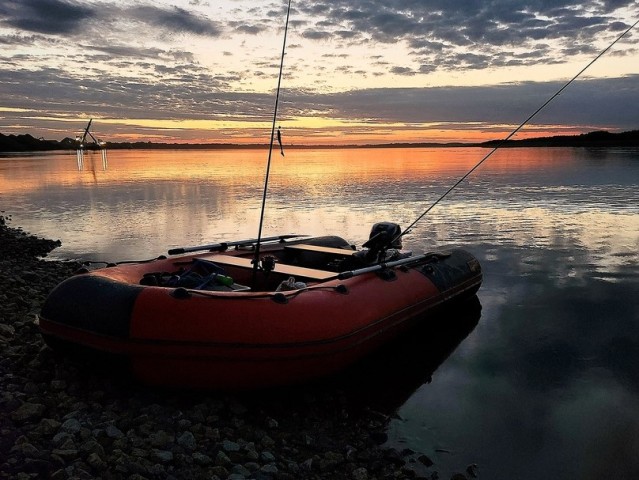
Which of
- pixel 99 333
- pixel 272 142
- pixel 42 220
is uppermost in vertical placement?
pixel 272 142

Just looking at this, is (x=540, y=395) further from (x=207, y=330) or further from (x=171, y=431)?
(x=171, y=431)

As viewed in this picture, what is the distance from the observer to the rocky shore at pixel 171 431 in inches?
147

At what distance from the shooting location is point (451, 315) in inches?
336

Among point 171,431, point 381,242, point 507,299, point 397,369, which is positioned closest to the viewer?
point 171,431

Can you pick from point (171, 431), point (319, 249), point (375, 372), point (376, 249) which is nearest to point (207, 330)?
point (171, 431)

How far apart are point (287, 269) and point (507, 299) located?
4779 millimetres

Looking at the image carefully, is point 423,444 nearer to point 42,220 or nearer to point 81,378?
point 81,378

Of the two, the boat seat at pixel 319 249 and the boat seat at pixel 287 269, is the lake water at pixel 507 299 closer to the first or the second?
the boat seat at pixel 287 269

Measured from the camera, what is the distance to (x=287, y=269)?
6648 millimetres

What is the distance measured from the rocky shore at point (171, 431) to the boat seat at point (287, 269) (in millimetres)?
1318

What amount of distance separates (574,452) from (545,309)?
4.31m

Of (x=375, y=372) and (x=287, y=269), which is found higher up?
(x=287, y=269)

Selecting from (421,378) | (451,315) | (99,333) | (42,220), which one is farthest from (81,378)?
(42,220)

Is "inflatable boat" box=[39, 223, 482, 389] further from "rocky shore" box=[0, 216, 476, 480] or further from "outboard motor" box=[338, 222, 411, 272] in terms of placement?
"outboard motor" box=[338, 222, 411, 272]
